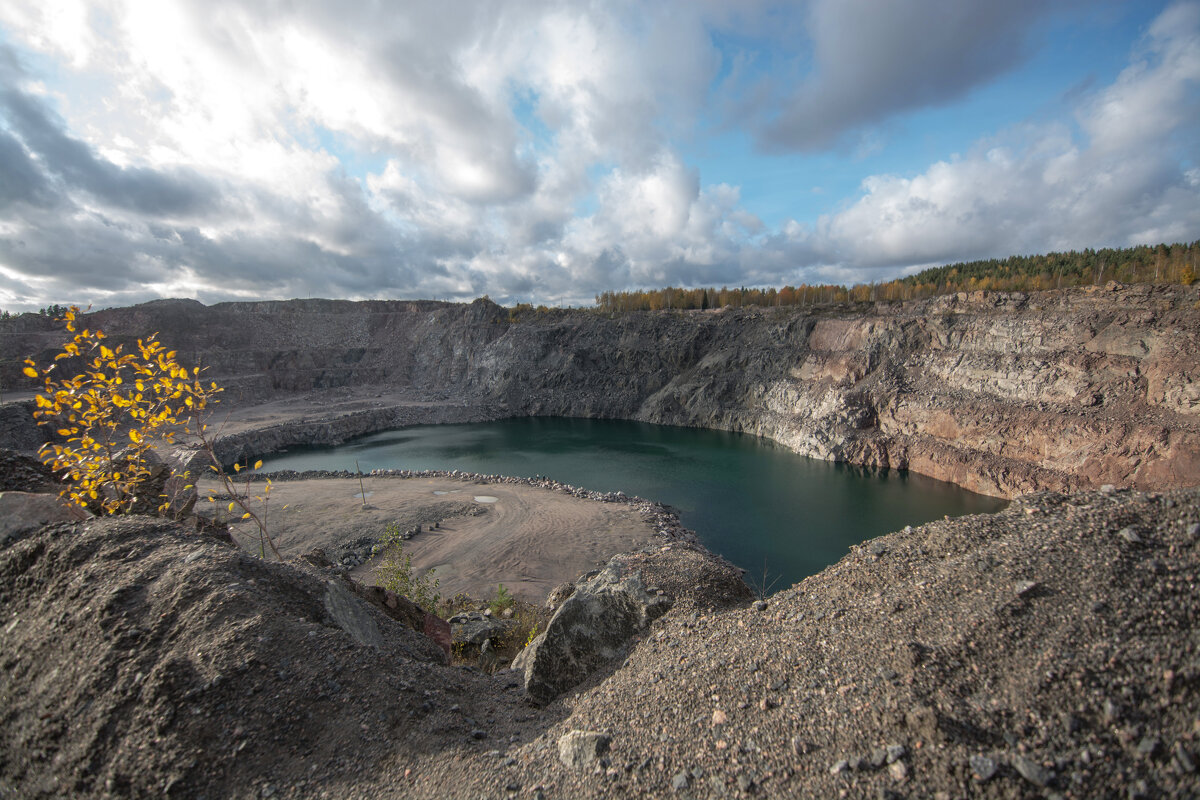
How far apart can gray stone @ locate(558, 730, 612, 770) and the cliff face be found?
99.8 ft

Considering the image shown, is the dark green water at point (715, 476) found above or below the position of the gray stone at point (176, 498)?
below

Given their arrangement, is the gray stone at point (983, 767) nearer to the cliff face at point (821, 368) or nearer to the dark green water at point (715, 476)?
the dark green water at point (715, 476)

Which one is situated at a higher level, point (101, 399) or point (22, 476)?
point (101, 399)

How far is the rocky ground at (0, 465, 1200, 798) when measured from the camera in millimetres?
3338

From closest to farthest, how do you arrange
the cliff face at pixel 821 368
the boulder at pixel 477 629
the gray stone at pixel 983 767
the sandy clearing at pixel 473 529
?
the gray stone at pixel 983 767
the boulder at pixel 477 629
the sandy clearing at pixel 473 529
the cliff face at pixel 821 368

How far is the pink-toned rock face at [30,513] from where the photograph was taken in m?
6.08

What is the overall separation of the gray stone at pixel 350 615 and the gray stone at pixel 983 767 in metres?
5.84

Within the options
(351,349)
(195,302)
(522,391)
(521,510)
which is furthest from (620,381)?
(195,302)

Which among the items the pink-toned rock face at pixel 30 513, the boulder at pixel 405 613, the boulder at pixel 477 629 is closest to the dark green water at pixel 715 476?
the boulder at pixel 477 629

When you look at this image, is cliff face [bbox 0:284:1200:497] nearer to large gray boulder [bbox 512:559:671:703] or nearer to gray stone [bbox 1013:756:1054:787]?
large gray boulder [bbox 512:559:671:703]

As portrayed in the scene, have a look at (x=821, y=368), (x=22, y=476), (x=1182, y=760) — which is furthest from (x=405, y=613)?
(x=821, y=368)

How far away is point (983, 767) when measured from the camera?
3.11 m

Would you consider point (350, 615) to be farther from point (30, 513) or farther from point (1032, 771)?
point (1032, 771)

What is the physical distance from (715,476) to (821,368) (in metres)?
17.1
